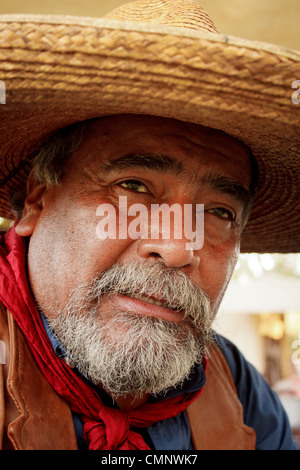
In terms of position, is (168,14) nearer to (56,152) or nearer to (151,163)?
(151,163)

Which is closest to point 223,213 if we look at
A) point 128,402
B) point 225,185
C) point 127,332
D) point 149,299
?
point 225,185

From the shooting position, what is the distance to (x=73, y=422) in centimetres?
139

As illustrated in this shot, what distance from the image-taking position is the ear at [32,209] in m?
1.58

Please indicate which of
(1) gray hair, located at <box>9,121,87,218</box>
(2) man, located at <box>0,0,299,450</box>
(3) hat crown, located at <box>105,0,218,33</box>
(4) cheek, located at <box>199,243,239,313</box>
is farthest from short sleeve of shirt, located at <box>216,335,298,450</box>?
(3) hat crown, located at <box>105,0,218,33</box>

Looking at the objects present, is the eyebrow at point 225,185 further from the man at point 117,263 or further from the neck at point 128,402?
the neck at point 128,402

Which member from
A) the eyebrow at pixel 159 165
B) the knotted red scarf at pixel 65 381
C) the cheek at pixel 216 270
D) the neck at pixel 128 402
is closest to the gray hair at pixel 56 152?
the eyebrow at pixel 159 165

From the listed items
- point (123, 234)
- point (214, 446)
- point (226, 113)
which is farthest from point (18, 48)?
point (214, 446)

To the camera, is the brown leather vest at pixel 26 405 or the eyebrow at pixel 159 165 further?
the eyebrow at pixel 159 165

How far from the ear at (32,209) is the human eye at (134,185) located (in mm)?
303

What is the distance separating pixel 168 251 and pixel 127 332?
10.3 inches

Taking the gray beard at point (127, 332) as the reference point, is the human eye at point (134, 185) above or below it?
above

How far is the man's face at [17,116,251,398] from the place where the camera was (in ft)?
4.48

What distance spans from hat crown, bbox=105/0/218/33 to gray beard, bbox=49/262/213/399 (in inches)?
27.1

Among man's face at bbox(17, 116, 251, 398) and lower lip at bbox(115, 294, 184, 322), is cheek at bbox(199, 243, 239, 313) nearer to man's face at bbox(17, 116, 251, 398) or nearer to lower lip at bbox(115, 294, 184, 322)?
man's face at bbox(17, 116, 251, 398)
